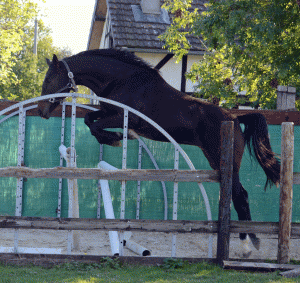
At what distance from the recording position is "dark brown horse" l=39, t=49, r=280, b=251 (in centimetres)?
534

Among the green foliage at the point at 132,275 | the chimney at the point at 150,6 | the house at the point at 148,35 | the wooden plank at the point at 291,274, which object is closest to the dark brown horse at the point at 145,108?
the wooden plank at the point at 291,274

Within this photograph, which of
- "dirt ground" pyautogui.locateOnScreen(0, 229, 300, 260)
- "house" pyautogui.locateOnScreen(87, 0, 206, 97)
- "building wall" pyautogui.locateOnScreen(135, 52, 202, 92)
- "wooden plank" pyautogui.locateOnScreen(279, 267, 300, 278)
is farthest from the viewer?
"building wall" pyautogui.locateOnScreen(135, 52, 202, 92)

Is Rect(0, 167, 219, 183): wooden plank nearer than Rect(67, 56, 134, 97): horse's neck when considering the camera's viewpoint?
Yes

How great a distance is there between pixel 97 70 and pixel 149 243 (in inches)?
104

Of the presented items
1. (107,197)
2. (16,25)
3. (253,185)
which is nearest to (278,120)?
(253,185)

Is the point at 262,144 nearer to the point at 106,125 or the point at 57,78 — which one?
the point at 106,125

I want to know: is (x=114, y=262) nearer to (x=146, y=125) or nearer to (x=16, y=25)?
(x=146, y=125)

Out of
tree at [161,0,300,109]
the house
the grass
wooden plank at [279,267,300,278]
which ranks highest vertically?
the house

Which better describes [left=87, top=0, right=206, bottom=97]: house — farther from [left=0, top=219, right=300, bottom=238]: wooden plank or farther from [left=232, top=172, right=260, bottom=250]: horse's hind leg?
[left=0, top=219, right=300, bottom=238]: wooden plank

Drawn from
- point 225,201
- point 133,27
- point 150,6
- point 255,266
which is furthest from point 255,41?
point 150,6

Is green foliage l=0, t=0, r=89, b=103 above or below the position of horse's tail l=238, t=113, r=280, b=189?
above

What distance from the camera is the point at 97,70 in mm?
5438

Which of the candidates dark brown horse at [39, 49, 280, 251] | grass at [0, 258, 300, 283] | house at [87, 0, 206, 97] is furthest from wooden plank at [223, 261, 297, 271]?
house at [87, 0, 206, 97]

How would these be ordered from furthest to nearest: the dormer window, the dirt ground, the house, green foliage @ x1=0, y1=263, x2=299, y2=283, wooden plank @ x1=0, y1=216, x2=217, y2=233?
1. the dormer window
2. the house
3. the dirt ground
4. wooden plank @ x1=0, y1=216, x2=217, y2=233
5. green foliage @ x1=0, y1=263, x2=299, y2=283
